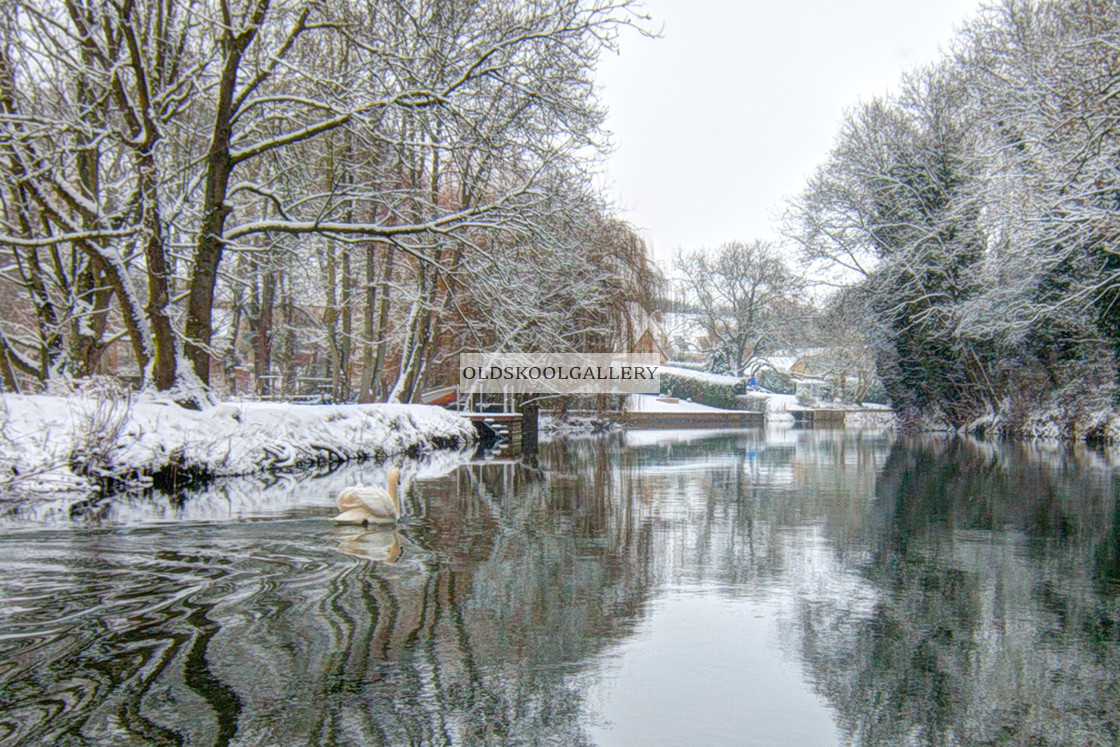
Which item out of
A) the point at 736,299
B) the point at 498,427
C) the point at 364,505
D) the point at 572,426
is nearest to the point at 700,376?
the point at 736,299

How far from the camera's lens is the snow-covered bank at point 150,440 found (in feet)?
33.5

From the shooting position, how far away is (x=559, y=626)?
16.0 feet

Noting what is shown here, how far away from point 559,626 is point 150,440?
8.78 metres

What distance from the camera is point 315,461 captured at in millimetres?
15508

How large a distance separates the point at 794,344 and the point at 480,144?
45.6m

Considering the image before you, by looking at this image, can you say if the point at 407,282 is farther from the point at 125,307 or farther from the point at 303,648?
the point at 303,648

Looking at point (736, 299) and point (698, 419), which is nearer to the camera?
point (698, 419)

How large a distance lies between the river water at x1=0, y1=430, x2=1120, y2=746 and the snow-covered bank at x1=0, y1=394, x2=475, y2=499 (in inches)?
35.7

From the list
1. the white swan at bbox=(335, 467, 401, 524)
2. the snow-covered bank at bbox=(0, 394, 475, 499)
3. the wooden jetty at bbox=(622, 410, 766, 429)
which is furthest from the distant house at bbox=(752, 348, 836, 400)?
the white swan at bbox=(335, 467, 401, 524)

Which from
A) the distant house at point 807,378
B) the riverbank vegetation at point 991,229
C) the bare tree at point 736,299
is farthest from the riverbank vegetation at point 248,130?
the distant house at point 807,378

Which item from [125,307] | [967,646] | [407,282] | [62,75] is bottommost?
[967,646]

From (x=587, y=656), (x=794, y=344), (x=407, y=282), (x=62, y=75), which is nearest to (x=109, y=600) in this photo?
(x=587, y=656)

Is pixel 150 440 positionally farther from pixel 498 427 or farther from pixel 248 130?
pixel 498 427

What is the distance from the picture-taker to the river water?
3.47 meters
